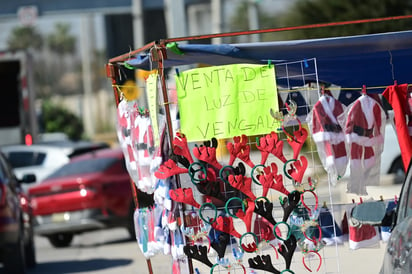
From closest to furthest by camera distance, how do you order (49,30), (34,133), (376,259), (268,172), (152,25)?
(268,172) < (376,259) < (34,133) < (152,25) < (49,30)

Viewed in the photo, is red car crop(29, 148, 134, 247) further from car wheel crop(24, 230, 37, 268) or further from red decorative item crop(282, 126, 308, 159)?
red decorative item crop(282, 126, 308, 159)

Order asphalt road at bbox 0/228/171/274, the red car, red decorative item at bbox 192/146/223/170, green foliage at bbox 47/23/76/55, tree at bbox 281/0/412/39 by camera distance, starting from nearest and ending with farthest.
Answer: red decorative item at bbox 192/146/223/170, asphalt road at bbox 0/228/171/274, the red car, tree at bbox 281/0/412/39, green foliage at bbox 47/23/76/55

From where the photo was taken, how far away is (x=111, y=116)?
7438cm

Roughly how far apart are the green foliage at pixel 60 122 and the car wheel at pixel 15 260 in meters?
43.0

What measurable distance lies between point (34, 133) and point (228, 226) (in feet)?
52.3

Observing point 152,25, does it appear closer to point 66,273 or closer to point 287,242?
point 66,273

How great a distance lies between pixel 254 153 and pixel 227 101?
66cm

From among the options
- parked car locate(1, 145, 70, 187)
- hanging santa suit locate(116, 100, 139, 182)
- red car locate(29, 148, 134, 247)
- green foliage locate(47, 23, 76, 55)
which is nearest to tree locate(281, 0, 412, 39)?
parked car locate(1, 145, 70, 187)

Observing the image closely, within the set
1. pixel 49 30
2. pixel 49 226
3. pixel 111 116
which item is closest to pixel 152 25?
pixel 111 116

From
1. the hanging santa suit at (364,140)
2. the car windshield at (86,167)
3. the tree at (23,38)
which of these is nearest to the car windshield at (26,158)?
the car windshield at (86,167)

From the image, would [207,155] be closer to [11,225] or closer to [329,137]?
[329,137]

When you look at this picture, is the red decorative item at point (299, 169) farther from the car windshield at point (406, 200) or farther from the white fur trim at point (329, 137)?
the car windshield at point (406, 200)

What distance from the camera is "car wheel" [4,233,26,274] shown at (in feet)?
43.5

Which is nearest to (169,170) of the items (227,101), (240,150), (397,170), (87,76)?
(240,150)
